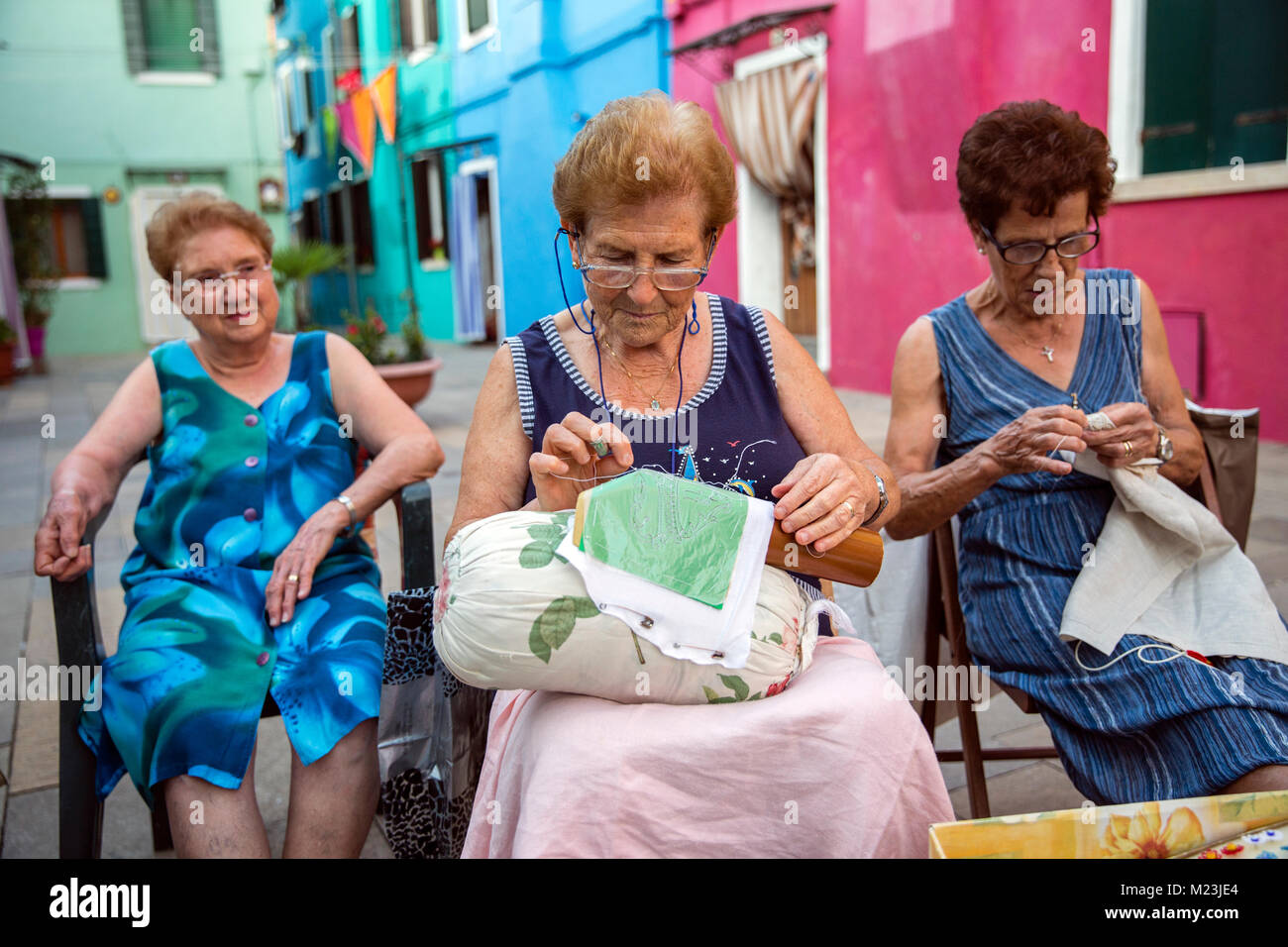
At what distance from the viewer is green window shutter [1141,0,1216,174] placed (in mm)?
5844

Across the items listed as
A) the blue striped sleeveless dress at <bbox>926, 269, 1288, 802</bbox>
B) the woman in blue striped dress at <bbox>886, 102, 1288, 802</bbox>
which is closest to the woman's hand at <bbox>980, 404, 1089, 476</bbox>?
the woman in blue striped dress at <bbox>886, 102, 1288, 802</bbox>

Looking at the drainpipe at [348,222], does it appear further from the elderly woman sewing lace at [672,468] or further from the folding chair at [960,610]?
the elderly woman sewing lace at [672,468]

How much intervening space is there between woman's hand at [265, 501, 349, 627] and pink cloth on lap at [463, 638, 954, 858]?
0.92 metres

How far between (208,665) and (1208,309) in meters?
5.99

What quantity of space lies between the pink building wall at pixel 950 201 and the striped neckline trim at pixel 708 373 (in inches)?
197

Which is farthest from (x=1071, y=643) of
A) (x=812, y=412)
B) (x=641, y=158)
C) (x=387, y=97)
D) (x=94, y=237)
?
(x=94, y=237)

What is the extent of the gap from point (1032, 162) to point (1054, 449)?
0.57 m

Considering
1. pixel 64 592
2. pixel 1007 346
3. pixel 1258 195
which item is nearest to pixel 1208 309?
pixel 1258 195

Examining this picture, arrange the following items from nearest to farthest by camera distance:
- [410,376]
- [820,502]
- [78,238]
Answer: [820,502] → [410,376] → [78,238]

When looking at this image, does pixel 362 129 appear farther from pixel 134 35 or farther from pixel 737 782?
pixel 737 782

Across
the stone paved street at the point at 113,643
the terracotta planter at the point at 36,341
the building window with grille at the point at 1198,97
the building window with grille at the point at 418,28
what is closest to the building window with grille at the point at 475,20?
the building window with grille at the point at 418,28

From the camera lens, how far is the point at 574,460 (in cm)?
152

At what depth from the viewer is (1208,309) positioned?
605 centimetres
